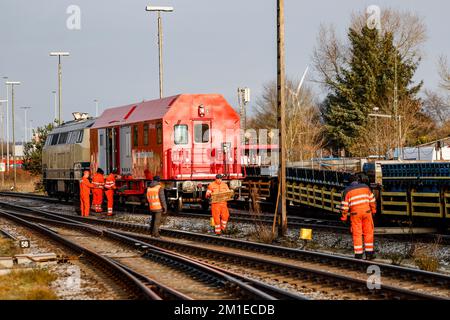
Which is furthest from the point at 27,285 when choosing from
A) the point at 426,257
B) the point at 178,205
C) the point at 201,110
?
the point at 178,205

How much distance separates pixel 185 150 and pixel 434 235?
33.6 feet

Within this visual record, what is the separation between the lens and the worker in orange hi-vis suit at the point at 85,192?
26.6 metres

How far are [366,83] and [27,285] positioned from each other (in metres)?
52.4

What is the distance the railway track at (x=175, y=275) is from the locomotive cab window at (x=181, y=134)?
5932 millimetres

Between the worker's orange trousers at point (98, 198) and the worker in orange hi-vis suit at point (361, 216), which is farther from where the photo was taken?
the worker's orange trousers at point (98, 198)

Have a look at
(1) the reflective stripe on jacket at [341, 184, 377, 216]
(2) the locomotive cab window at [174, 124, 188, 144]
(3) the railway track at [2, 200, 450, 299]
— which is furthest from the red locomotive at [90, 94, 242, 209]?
(1) the reflective stripe on jacket at [341, 184, 377, 216]

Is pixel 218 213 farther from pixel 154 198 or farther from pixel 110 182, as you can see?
pixel 110 182

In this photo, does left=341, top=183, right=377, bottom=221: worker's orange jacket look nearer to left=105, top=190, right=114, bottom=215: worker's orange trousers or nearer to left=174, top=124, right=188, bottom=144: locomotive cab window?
left=174, top=124, right=188, bottom=144: locomotive cab window

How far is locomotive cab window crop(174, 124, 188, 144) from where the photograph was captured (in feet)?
82.3

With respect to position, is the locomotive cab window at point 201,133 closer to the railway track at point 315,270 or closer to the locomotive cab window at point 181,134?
the locomotive cab window at point 181,134

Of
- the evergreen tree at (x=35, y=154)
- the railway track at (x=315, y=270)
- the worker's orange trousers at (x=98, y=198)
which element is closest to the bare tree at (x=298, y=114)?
the evergreen tree at (x=35, y=154)

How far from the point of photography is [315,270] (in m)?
12.1
